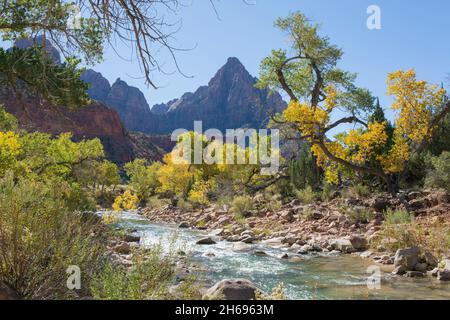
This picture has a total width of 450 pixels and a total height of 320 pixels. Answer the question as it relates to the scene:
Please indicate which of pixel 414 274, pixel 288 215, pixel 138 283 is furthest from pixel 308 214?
pixel 138 283

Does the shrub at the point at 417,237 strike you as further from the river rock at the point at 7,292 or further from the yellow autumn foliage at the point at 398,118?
the river rock at the point at 7,292

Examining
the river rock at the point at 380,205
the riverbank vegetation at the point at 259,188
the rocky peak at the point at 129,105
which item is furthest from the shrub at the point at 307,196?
the rocky peak at the point at 129,105

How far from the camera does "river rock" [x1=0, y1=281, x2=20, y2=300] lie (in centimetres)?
386

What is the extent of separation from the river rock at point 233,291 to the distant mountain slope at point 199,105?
515 feet

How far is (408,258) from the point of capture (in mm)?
8305

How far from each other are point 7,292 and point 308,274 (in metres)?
6.22

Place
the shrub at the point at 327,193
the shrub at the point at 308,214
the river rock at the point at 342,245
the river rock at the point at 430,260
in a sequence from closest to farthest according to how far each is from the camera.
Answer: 1. the river rock at the point at 430,260
2. the river rock at the point at 342,245
3. the shrub at the point at 308,214
4. the shrub at the point at 327,193

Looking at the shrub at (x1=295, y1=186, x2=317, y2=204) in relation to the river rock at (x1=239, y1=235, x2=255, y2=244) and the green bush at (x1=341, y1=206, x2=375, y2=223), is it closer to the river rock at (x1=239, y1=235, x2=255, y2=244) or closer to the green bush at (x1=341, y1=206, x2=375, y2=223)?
the green bush at (x1=341, y1=206, x2=375, y2=223)

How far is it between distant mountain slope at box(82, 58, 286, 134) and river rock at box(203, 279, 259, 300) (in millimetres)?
156863

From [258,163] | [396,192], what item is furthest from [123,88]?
[396,192]

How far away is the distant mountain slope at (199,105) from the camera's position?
167 metres

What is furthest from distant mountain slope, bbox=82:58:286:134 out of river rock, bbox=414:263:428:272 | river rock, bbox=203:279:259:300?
river rock, bbox=203:279:259:300

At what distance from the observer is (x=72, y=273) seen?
4570mm
